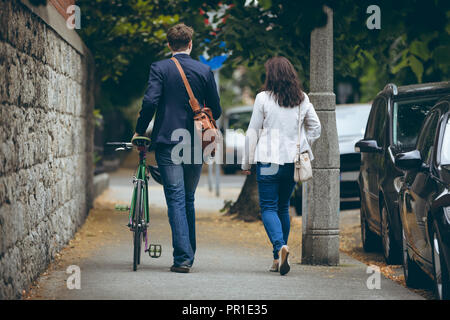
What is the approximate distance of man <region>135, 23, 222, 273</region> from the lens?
7.79 m

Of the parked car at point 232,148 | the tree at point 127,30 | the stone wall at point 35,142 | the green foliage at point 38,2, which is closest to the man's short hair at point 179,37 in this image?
the stone wall at point 35,142

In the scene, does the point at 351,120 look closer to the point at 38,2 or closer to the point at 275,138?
the point at 275,138

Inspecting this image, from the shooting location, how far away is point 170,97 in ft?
25.7

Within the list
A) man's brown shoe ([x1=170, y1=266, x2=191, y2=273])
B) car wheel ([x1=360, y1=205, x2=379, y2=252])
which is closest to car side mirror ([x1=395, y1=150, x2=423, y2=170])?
man's brown shoe ([x1=170, y1=266, x2=191, y2=273])

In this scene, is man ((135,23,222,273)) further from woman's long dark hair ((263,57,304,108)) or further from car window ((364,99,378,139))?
car window ((364,99,378,139))

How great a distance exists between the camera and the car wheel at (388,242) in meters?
9.01

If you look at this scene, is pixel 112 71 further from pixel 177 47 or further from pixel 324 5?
pixel 324 5

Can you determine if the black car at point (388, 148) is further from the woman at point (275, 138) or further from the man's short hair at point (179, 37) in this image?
the man's short hair at point (179, 37)

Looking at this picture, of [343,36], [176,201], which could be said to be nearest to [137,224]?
[176,201]

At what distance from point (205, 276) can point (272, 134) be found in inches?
53.5

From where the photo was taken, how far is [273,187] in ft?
26.5

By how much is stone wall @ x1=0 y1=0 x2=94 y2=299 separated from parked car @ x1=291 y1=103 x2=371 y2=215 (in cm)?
449

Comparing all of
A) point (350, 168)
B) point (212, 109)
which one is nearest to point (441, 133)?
point (212, 109)

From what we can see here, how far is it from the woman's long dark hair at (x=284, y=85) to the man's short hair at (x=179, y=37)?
777 mm
